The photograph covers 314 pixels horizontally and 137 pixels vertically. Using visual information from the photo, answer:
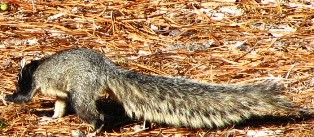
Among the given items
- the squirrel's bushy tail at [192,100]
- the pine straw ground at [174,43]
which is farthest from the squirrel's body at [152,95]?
the pine straw ground at [174,43]

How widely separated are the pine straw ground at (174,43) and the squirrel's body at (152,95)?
15cm

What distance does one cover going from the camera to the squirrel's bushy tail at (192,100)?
4336 millimetres

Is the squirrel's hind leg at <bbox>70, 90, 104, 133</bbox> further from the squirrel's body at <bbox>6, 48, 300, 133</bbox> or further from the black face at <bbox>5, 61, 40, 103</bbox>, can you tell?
the black face at <bbox>5, 61, 40, 103</bbox>

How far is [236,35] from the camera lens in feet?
20.1

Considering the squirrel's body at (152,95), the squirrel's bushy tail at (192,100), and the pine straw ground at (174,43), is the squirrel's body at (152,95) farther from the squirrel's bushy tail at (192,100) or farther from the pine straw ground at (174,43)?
the pine straw ground at (174,43)

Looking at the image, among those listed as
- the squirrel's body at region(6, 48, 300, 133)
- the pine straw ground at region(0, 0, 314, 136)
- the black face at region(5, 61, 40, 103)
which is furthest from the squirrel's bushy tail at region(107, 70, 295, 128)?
the black face at region(5, 61, 40, 103)

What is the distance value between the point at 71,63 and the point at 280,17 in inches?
93.0

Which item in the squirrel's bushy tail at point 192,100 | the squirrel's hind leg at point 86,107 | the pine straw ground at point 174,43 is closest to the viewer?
the squirrel's bushy tail at point 192,100

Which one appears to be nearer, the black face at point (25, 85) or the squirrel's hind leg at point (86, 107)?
the squirrel's hind leg at point (86, 107)

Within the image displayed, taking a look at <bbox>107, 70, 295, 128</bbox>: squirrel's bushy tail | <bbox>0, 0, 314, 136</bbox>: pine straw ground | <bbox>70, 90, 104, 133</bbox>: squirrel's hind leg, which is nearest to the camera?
<bbox>107, 70, 295, 128</bbox>: squirrel's bushy tail

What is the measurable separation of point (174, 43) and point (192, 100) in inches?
66.5

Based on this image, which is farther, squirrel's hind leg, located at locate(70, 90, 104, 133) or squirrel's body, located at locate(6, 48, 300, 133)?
squirrel's hind leg, located at locate(70, 90, 104, 133)

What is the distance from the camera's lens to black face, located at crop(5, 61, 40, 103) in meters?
4.93

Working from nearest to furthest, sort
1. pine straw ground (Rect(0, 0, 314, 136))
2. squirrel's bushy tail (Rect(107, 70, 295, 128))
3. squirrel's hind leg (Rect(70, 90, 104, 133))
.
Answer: squirrel's bushy tail (Rect(107, 70, 295, 128)) < squirrel's hind leg (Rect(70, 90, 104, 133)) < pine straw ground (Rect(0, 0, 314, 136))
